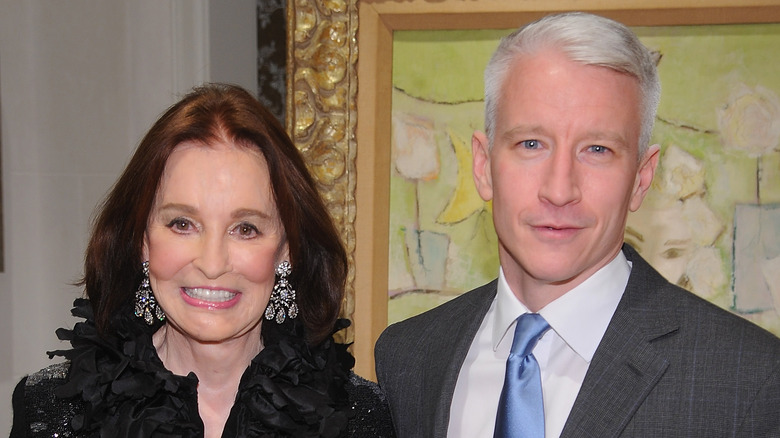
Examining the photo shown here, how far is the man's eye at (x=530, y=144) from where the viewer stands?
1946 mm

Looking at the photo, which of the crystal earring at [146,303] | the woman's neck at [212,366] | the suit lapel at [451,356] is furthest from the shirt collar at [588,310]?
the crystal earring at [146,303]

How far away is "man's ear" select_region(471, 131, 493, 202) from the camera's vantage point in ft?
6.87

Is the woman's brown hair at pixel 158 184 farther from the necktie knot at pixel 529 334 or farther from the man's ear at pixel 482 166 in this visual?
the necktie knot at pixel 529 334

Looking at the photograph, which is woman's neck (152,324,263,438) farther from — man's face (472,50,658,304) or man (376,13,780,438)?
man's face (472,50,658,304)

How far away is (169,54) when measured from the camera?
3.35m

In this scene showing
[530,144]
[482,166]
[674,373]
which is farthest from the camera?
[482,166]

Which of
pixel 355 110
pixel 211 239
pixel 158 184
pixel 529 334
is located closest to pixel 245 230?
pixel 211 239

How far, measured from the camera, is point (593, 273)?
2.00 meters

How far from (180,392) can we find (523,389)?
0.85m

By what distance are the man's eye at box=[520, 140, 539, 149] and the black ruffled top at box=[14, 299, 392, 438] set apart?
0.81 m

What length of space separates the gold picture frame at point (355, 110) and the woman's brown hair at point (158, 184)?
2.53 ft

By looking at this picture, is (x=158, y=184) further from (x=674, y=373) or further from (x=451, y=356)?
(x=674, y=373)

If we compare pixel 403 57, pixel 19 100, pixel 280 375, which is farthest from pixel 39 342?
pixel 403 57

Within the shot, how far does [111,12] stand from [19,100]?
469 millimetres
